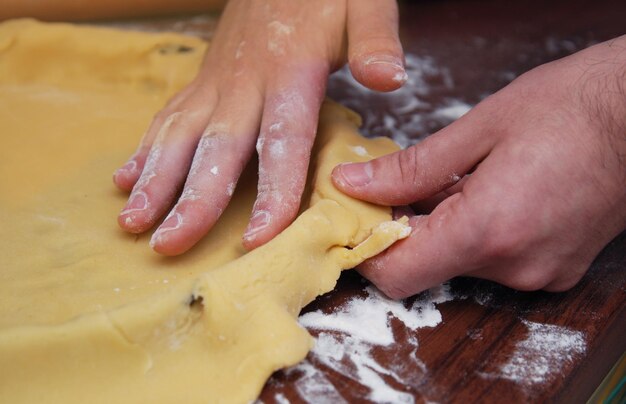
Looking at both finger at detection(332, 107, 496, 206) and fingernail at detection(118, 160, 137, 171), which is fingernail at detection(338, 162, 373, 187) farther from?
fingernail at detection(118, 160, 137, 171)

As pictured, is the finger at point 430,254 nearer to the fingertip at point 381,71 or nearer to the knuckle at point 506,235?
the knuckle at point 506,235

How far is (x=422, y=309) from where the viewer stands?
0.89 metres

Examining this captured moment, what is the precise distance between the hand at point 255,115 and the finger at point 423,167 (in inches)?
3.6

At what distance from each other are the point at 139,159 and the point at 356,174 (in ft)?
1.27

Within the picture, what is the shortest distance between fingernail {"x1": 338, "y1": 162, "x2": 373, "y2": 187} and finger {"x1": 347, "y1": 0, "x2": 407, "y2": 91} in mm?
135

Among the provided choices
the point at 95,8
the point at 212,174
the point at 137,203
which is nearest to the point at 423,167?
the point at 212,174

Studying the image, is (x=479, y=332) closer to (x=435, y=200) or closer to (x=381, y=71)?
(x=435, y=200)

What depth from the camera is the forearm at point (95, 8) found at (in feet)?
5.11

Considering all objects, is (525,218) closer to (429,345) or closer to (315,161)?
(429,345)

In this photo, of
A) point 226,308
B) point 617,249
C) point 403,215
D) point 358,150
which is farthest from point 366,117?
point 226,308

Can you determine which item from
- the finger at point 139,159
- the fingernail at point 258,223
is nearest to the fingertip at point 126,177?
the finger at point 139,159

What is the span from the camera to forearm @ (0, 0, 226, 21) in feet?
5.11

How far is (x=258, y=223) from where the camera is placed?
88 cm

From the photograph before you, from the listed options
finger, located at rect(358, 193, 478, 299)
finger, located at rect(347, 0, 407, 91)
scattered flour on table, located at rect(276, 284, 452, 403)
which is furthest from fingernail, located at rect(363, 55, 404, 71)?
scattered flour on table, located at rect(276, 284, 452, 403)
